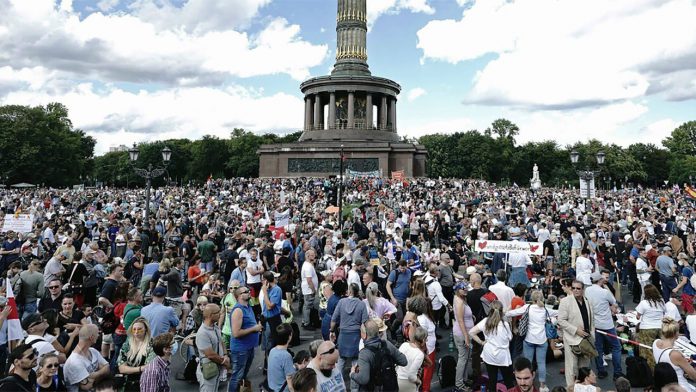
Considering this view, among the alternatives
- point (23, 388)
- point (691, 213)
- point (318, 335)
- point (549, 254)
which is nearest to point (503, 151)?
point (691, 213)

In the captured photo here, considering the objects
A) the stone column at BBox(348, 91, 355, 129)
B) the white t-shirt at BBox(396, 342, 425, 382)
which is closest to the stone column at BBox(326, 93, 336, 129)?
the stone column at BBox(348, 91, 355, 129)

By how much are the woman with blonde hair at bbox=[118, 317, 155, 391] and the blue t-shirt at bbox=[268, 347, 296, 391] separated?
4.27 ft

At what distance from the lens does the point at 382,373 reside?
5.11 meters

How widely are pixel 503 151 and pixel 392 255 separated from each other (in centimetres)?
7962

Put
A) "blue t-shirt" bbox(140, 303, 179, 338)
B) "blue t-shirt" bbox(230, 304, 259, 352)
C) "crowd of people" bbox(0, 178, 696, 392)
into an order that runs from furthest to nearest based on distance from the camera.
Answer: "blue t-shirt" bbox(230, 304, 259, 352) → "blue t-shirt" bbox(140, 303, 179, 338) → "crowd of people" bbox(0, 178, 696, 392)

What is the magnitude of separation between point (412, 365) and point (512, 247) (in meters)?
6.16

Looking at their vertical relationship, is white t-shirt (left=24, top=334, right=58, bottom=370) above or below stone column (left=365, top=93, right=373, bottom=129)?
below

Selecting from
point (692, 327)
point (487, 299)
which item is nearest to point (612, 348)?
point (692, 327)

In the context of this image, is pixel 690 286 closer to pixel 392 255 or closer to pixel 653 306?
pixel 653 306

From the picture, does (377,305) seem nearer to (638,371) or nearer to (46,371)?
(638,371)

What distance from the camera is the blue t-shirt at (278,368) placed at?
5.04 meters

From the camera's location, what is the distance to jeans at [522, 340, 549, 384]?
662 cm

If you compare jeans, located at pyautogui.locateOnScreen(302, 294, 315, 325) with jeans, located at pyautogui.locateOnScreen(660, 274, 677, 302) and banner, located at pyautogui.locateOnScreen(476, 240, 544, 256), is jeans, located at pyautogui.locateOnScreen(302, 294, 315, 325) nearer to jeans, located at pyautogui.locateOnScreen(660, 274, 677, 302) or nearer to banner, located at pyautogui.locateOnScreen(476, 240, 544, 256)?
banner, located at pyautogui.locateOnScreen(476, 240, 544, 256)

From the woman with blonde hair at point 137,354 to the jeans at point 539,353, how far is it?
498 centimetres
